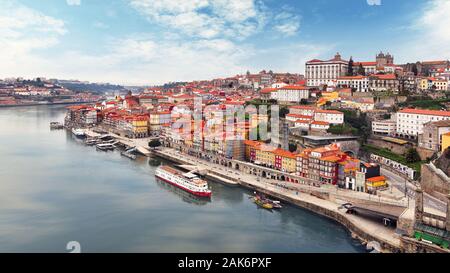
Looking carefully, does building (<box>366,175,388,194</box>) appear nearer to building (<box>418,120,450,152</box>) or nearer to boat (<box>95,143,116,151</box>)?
building (<box>418,120,450,152</box>)

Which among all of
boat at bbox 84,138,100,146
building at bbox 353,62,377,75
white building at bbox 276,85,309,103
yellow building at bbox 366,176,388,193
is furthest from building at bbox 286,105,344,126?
boat at bbox 84,138,100,146

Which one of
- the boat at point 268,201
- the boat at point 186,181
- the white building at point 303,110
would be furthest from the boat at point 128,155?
the boat at point 268,201

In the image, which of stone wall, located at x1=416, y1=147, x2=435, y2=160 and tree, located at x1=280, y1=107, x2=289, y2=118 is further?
tree, located at x1=280, y1=107, x2=289, y2=118

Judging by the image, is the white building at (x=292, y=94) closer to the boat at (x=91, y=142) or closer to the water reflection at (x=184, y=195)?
the boat at (x=91, y=142)
